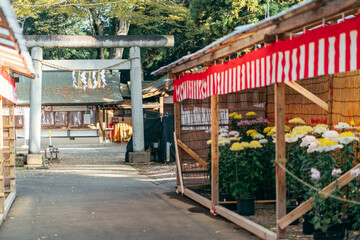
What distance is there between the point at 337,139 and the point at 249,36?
77.4 inches

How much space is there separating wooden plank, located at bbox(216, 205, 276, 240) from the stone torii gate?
10.3m

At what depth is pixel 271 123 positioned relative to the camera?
449 inches

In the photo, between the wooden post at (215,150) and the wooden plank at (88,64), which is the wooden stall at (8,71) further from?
the wooden plank at (88,64)

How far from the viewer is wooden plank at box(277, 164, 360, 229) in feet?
19.5

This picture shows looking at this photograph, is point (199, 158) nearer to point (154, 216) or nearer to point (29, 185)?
point (154, 216)

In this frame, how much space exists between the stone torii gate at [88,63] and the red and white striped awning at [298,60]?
1019 centimetres

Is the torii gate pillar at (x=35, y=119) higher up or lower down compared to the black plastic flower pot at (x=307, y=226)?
higher up

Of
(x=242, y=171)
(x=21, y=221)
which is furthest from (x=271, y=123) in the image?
(x=21, y=221)

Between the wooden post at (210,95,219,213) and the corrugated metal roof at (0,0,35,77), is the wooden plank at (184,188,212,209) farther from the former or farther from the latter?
the corrugated metal roof at (0,0,35,77)

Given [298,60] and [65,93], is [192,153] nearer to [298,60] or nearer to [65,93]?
[298,60]

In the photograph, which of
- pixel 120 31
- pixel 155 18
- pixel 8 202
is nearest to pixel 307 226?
pixel 8 202

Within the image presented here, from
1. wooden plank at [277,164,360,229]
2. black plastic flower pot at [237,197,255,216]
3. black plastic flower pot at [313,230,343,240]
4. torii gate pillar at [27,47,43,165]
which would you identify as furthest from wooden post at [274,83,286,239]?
torii gate pillar at [27,47,43,165]

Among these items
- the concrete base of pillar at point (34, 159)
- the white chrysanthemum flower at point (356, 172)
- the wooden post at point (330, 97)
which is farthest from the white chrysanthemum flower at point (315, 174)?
the concrete base of pillar at point (34, 159)

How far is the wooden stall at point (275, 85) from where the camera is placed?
220 inches
